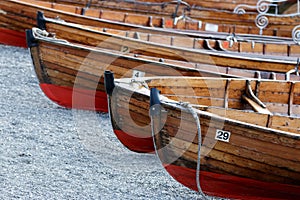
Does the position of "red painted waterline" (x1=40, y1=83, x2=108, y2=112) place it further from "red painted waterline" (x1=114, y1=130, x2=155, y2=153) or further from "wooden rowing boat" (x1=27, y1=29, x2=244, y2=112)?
"red painted waterline" (x1=114, y1=130, x2=155, y2=153)

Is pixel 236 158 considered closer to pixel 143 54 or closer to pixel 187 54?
pixel 187 54

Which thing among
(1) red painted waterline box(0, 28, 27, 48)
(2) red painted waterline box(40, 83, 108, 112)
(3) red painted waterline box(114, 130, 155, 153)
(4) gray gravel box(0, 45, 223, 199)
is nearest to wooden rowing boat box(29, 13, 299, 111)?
(2) red painted waterline box(40, 83, 108, 112)

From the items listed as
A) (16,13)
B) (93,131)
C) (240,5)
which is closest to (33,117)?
(93,131)

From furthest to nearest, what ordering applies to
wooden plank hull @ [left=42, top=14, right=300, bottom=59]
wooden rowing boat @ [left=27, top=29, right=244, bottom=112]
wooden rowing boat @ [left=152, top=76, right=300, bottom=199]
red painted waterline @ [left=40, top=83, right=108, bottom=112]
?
1. wooden plank hull @ [left=42, top=14, right=300, bottom=59]
2. red painted waterline @ [left=40, top=83, right=108, bottom=112]
3. wooden rowing boat @ [left=27, top=29, right=244, bottom=112]
4. wooden rowing boat @ [left=152, top=76, right=300, bottom=199]

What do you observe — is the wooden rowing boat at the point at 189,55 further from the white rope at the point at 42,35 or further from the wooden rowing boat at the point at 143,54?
the white rope at the point at 42,35

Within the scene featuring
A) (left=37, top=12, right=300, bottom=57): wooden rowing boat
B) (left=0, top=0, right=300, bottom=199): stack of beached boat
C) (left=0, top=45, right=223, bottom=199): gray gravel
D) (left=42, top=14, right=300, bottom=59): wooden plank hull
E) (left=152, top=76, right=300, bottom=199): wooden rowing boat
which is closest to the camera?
(left=152, top=76, right=300, bottom=199): wooden rowing boat

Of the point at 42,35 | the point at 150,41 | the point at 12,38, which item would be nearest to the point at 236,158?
the point at 42,35

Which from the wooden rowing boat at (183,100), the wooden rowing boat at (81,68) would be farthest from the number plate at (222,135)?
the wooden rowing boat at (81,68)

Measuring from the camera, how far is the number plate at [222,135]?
5.81 metres

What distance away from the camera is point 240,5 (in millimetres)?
13305

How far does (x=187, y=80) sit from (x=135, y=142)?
2.64 ft

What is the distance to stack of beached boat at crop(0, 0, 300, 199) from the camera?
590cm

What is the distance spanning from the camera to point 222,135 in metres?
5.82

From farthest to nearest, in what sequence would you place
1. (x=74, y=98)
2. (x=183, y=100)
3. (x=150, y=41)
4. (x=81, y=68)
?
(x=150, y=41), (x=74, y=98), (x=81, y=68), (x=183, y=100)
